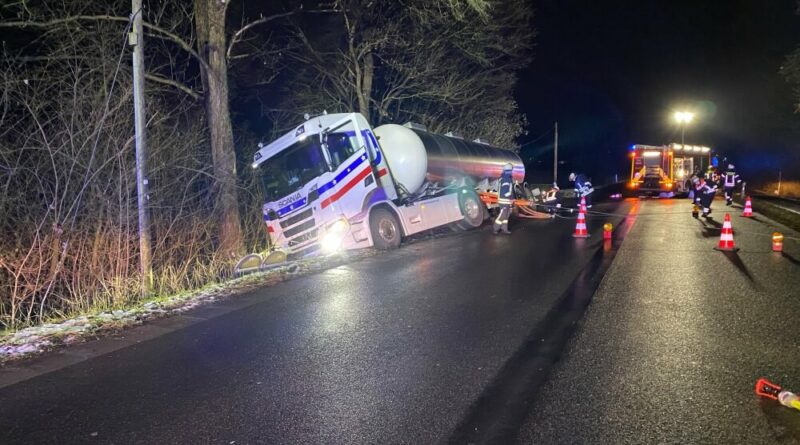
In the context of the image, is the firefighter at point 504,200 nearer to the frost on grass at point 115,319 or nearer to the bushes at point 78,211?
the frost on grass at point 115,319

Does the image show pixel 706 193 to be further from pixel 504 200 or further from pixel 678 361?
pixel 678 361

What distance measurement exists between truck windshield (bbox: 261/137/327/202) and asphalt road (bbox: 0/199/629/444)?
420 centimetres

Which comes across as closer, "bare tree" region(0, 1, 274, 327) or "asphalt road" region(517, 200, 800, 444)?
"asphalt road" region(517, 200, 800, 444)

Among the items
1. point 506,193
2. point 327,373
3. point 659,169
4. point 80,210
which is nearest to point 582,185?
point 506,193

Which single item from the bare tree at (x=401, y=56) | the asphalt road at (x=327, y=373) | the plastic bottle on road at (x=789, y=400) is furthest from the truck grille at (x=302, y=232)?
the plastic bottle on road at (x=789, y=400)

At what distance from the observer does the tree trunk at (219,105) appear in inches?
423

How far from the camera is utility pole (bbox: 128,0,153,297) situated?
24.7 ft

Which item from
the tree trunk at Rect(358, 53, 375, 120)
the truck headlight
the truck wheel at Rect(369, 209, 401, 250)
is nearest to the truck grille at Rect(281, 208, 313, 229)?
the truck headlight

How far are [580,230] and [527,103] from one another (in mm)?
41908

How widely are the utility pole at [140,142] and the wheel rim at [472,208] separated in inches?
338

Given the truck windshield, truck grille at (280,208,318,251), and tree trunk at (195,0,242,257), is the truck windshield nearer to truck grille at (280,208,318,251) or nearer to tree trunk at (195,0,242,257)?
truck grille at (280,208,318,251)

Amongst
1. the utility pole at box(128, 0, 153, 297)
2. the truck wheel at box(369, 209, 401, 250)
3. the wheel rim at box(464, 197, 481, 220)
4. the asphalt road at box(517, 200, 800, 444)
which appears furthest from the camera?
the wheel rim at box(464, 197, 481, 220)

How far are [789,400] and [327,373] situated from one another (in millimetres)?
3283

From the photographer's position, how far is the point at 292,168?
11.7 m
